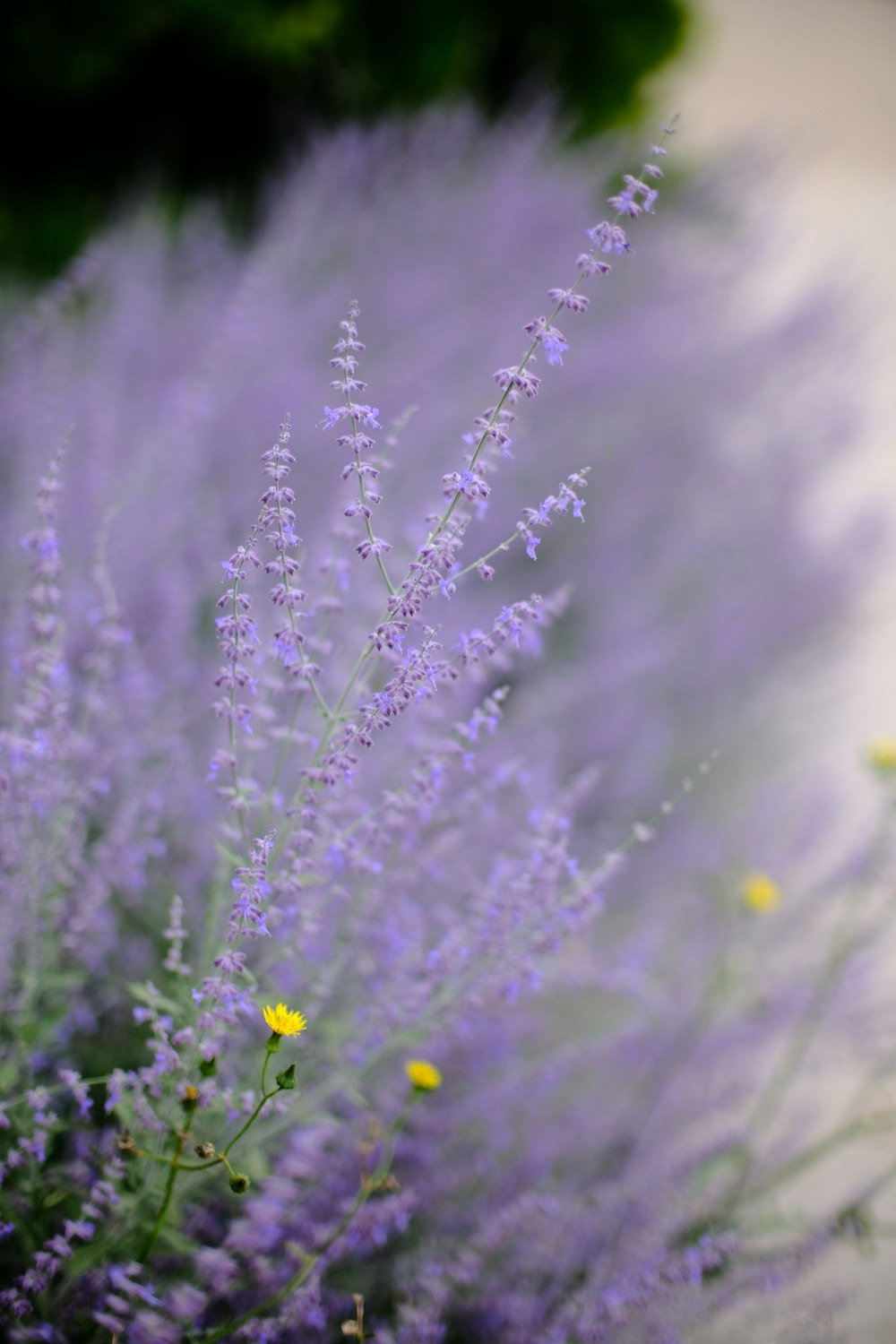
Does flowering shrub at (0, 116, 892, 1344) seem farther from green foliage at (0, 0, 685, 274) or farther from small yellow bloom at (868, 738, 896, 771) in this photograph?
green foliage at (0, 0, 685, 274)

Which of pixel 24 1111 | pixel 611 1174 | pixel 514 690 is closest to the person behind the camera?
pixel 24 1111

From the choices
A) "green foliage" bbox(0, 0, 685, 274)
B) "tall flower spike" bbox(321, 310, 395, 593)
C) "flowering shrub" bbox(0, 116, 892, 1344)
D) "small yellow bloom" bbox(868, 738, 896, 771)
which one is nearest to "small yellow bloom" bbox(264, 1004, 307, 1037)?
"flowering shrub" bbox(0, 116, 892, 1344)

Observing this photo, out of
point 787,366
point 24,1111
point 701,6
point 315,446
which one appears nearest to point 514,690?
point 315,446

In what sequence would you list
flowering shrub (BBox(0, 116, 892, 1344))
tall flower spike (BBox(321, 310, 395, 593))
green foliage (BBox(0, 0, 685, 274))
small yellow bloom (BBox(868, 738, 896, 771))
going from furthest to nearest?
green foliage (BBox(0, 0, 685, 274))
small yellow bloom (BBox(868, 738, 896, 771))
flowering shrub (BBox(0, 116, 892, 1344))
tall flower spike (BBox(321, 310, 395, 593))

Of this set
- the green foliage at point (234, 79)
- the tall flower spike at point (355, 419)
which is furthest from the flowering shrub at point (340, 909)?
the green foliage at point (234, 79)

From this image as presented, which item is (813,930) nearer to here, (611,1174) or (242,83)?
(611,1174)

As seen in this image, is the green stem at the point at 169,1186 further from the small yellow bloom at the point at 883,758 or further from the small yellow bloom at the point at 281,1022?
the small yellow bloom at the point at 883,758
